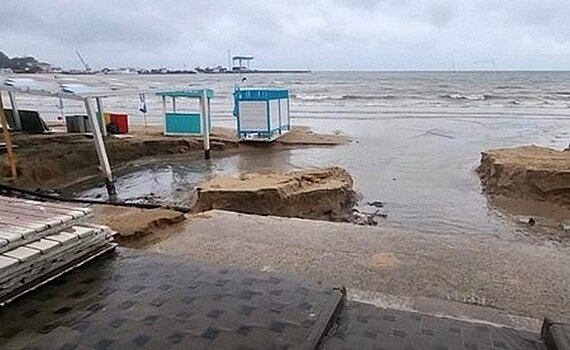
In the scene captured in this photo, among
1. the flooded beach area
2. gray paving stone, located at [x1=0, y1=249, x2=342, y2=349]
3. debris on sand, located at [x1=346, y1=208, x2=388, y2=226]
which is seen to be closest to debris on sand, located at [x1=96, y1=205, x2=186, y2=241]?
the flooded beach area

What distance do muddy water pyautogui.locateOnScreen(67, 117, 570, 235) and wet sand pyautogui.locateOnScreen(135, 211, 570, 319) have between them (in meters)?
2.45

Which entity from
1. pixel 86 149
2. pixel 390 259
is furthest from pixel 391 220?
pixel 86 149

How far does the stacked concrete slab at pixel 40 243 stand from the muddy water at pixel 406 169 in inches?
188

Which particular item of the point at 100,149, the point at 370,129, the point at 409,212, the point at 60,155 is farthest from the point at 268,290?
the point at 370,129

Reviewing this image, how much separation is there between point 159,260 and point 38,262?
0.77 meters

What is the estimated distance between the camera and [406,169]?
11.0 metres

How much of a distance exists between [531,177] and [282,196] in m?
4.67

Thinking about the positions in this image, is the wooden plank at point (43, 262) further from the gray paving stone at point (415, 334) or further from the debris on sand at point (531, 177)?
the debris on sand at point (531, 177)

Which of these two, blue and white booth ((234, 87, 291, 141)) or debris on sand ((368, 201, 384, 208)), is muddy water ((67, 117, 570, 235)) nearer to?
debris on sand ((368, 201, 384, 208))

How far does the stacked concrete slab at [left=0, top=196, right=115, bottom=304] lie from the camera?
2623 millimetres

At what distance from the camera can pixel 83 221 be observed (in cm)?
335

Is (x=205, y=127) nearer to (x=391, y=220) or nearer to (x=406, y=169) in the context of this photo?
(x=406, y=169)

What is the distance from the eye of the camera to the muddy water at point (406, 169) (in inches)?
294

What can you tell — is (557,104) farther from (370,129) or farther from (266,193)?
(266,193)
